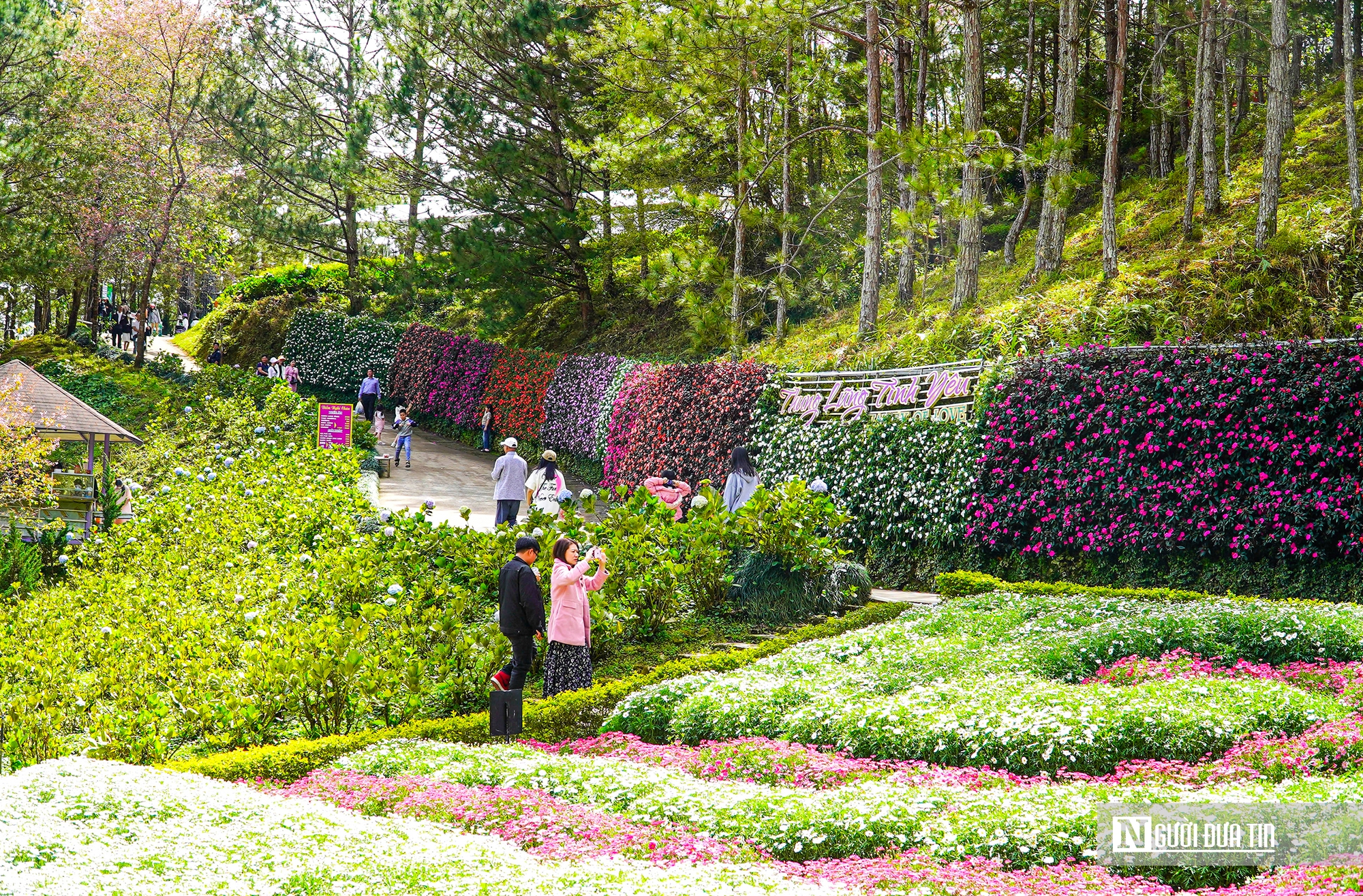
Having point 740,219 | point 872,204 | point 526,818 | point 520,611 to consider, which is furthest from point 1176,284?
point 526,818

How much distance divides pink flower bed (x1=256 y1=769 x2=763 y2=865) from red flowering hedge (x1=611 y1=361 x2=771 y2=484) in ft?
40.0

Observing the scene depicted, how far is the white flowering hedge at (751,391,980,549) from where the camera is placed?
1384cm

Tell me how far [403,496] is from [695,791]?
15583mm

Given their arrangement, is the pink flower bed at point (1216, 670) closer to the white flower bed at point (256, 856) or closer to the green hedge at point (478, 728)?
the green hedge at point (478, 728)

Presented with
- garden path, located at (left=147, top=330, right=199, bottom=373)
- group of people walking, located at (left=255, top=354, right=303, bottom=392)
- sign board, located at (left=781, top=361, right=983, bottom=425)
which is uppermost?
garden path, located at (left=147, top=330, right=199, bottom=373)

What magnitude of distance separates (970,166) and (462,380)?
16.8 m

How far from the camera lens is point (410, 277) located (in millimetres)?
29672

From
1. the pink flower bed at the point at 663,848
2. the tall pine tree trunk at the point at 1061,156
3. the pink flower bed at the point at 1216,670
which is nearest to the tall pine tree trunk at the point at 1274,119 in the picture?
the tall pine tree trunk at the point at 1061,156

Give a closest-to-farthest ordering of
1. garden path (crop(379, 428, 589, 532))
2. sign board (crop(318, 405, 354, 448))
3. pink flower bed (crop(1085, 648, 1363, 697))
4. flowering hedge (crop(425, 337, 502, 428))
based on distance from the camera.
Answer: pink flower bed (crop(1085, 648, 1363, 697)) → sign board (crop(318, 405, 354, 448)) → garden path (crop(379, 428, 589, 532)) → flowering hedge (crop(425, 337, 502, 428))

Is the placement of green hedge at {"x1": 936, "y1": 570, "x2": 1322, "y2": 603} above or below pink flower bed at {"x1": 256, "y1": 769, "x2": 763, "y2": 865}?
above

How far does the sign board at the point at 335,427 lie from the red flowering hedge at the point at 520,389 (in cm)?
833

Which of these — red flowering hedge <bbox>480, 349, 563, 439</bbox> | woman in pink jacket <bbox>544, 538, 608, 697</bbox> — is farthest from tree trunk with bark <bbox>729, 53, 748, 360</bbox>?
woman in pink jacket <bbox>544, 538, 608, 697</bbox>

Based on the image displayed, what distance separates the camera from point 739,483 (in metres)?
14.0

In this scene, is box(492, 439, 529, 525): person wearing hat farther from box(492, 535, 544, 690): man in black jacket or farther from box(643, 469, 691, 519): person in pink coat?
box(492, 535, 544, 690): man in black jacket
